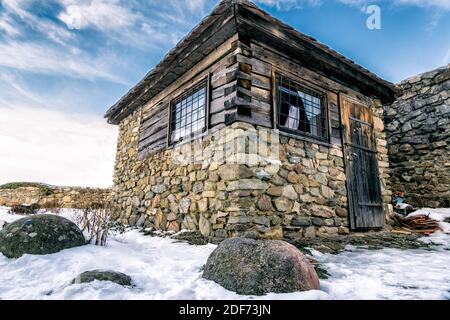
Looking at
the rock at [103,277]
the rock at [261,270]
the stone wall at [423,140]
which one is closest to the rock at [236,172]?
the rock at [261,270]

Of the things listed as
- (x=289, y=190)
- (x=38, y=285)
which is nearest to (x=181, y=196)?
(x=289, y=190)

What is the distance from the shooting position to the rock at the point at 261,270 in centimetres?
217

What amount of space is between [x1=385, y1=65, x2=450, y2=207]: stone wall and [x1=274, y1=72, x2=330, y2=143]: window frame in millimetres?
3656

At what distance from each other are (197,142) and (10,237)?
10.2ft

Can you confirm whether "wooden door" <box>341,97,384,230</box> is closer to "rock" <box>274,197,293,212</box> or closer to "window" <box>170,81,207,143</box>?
"rock" <box>274,197,293,212</box>

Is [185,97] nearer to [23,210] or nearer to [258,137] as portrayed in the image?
[258,137]

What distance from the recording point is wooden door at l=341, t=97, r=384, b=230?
573 cm

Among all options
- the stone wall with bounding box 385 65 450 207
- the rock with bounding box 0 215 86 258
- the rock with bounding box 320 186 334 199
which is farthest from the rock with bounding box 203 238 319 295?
the stone wall with bounding box 385 65 450 207

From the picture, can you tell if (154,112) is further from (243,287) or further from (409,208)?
(409,208)

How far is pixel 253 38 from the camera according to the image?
4.74 metres

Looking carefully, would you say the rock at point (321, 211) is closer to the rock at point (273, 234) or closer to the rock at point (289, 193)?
the rock at point (289, 193)

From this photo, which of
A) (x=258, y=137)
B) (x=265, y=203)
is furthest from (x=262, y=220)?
(x=258, y=137)

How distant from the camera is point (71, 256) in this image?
3133 millimetres

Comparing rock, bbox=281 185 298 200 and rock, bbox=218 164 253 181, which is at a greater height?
rock, bbox=218 164 253 181
